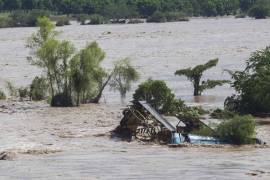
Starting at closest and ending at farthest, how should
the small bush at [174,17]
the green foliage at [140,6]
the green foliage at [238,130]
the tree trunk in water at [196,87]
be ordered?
the green foliage at [238,130] → the tree trunk in water at [196,87] → the small bush at [174,17] → the green foliage at [140,6]

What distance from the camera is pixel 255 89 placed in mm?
36156

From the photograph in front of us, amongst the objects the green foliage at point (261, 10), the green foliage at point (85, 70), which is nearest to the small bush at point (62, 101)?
the green foliage at point (85, 70)

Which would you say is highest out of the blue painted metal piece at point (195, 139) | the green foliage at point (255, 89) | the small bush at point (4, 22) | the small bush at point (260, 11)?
the small bush at point (260, 11)

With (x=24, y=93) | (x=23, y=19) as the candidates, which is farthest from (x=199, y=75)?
(x=23, y=19)

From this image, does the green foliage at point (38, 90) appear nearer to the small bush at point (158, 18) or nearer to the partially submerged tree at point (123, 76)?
the partially submerged tree at point (123, 76)

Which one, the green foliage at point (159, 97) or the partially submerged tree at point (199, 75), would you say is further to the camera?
the partially submerged tree at point (199, 75)

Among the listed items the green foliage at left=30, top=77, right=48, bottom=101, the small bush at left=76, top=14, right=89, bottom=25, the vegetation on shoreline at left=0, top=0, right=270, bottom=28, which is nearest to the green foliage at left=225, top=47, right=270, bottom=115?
the green foliage at left=30, top=77, right=48, bottom=101

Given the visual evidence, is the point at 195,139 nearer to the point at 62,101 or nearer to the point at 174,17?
the point at 62,101

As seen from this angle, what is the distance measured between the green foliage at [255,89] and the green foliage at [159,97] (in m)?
2.16

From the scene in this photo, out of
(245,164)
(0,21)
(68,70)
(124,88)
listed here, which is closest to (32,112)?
(68,70)

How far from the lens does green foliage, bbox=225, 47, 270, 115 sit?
118 ft

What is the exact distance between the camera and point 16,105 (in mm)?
44000

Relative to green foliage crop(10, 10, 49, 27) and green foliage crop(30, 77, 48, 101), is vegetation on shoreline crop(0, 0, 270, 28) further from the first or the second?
green foliage crop(30, 77, 48, 101)

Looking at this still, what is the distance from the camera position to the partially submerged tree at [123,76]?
4425 centimetres
